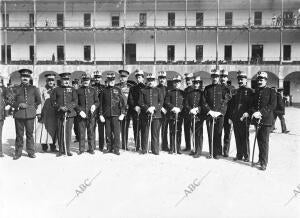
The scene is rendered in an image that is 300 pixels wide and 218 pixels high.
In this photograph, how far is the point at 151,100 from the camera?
27.5 feet

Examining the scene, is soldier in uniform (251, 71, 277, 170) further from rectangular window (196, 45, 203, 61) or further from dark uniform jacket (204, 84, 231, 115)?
rectangular window (196, 45, 203, 61)

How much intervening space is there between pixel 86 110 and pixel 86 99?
0.85ft

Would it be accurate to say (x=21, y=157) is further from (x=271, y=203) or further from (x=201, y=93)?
(x=271, y=203)

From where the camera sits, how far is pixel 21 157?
7.99 metres

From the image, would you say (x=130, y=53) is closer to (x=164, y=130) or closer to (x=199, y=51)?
(x=199, y=51)

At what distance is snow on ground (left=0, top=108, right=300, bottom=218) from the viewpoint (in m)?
5.38

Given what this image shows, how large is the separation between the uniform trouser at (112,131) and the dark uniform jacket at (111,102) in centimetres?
13

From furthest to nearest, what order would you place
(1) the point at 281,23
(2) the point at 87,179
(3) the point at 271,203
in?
1. (1) the point at 281,23
2. (2) the point at 87,179
3. (3) the point at 271,203

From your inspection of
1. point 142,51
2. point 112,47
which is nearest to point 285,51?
point 142,51

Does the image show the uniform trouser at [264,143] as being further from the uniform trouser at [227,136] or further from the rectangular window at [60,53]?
the rectangular window at [60,53]

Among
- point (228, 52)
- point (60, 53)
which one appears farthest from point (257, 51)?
point (60, 53)

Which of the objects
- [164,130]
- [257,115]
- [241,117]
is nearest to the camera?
[257,115]

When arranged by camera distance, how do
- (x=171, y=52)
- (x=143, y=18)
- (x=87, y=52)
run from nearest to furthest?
1. (x=171, y=52)
2. (x=143, y=18)
3. (x=87, y=52)

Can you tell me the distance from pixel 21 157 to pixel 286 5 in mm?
27718
